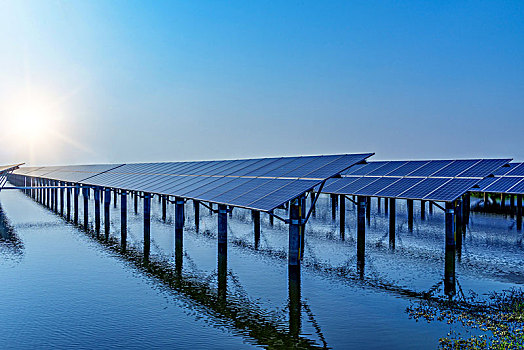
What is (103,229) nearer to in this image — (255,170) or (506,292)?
(255,170)

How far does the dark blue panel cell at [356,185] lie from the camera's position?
3559 cm

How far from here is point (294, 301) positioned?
720 inches

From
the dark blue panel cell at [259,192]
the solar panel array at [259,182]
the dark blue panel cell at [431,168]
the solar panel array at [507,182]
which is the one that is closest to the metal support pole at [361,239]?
the solar panel array at [259,182]

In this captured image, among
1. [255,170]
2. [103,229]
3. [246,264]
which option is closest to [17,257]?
[103,229]

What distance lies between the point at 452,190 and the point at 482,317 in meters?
12.7

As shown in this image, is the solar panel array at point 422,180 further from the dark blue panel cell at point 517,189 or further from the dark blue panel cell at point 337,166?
the dark blue panel cell at point 517,189

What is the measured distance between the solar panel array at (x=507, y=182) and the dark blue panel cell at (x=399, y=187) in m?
11.7

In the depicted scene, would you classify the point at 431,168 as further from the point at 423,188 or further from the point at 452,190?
the point at 452,190

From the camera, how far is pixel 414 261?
86.3 feet

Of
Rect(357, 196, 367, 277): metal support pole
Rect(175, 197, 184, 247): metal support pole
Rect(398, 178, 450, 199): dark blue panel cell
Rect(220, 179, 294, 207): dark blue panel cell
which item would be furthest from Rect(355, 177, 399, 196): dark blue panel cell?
Rect(175, 197, 184, 247): metal support pole

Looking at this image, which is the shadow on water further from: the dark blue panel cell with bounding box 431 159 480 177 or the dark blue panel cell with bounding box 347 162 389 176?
the dark blue panel cell with bounding box 431 159 480 177

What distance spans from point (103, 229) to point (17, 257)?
11.7 m

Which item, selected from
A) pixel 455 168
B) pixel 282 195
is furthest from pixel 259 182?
pixel 455 168

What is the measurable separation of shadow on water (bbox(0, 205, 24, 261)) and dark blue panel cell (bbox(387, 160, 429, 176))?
98.7 feet
